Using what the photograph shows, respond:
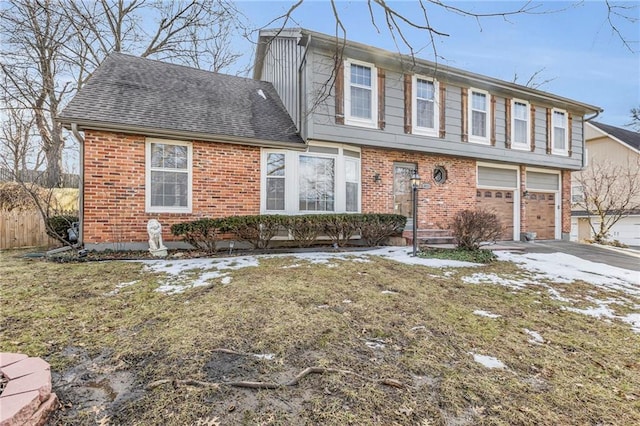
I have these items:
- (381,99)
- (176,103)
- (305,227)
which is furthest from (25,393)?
(381,99)

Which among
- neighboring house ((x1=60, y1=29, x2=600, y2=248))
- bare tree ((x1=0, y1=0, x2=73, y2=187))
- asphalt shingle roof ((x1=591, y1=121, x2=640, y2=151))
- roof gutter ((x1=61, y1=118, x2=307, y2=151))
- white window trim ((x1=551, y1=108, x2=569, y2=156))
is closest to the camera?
roof gutter ((x1=61, y1=118, x2=307, y2=151))

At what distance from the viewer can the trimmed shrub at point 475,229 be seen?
24.6 feet

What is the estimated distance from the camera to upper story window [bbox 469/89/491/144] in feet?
35.4

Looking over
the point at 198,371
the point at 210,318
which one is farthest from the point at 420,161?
the point at 198,371

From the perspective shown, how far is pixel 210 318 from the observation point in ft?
10.6

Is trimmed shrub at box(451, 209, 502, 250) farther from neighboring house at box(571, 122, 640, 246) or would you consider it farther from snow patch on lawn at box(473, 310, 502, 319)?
neighboring house at box(571, 122, 640, 246)

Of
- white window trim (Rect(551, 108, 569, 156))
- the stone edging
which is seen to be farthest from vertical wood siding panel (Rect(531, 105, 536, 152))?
the stone edging

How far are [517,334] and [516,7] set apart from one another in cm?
356

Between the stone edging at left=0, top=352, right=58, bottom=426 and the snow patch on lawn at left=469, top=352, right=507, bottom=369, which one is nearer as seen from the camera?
the stone edging at left=0, top=352, right=58, bottom=426

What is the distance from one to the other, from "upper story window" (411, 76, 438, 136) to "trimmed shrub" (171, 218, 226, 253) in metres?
6.69

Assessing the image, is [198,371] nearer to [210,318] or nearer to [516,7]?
[210,318]

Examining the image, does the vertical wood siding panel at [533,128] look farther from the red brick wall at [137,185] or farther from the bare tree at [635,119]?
the bare tree at [635,119]

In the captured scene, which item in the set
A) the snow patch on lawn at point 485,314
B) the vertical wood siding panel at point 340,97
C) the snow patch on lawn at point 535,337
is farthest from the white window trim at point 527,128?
the snow patch on lawn at point 535,337

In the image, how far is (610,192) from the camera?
50.8ft
